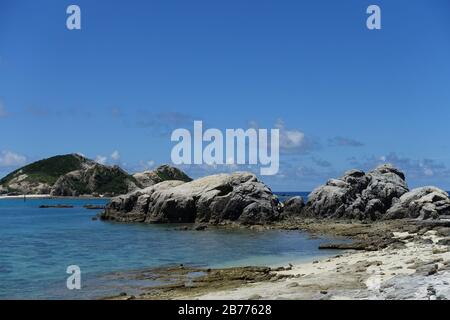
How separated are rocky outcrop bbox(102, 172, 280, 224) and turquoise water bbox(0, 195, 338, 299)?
8.10 metres

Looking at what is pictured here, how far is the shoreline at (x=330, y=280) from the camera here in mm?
20125

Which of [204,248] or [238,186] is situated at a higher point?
[238,186]

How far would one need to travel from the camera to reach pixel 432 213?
2921 inches

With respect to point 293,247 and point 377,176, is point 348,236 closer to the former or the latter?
point 293,247

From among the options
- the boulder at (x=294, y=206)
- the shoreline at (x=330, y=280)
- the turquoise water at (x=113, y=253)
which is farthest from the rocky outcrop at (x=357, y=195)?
the shoreline at (x=330, y=280)

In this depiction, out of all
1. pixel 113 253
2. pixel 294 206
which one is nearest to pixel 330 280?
pixel 113 253

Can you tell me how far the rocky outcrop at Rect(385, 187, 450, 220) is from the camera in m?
75.1

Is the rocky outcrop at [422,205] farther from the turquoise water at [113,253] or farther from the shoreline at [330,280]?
the shoreline at [330,280]

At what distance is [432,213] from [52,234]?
52.3m

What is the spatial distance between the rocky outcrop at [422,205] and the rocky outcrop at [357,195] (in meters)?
3.56

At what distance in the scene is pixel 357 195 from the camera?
8962cm

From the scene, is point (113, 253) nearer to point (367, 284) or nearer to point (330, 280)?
point (330, 280)

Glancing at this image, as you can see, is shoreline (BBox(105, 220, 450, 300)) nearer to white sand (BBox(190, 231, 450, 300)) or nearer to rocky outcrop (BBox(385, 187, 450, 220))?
white sand (BBox(190, 231, 450, 300))
